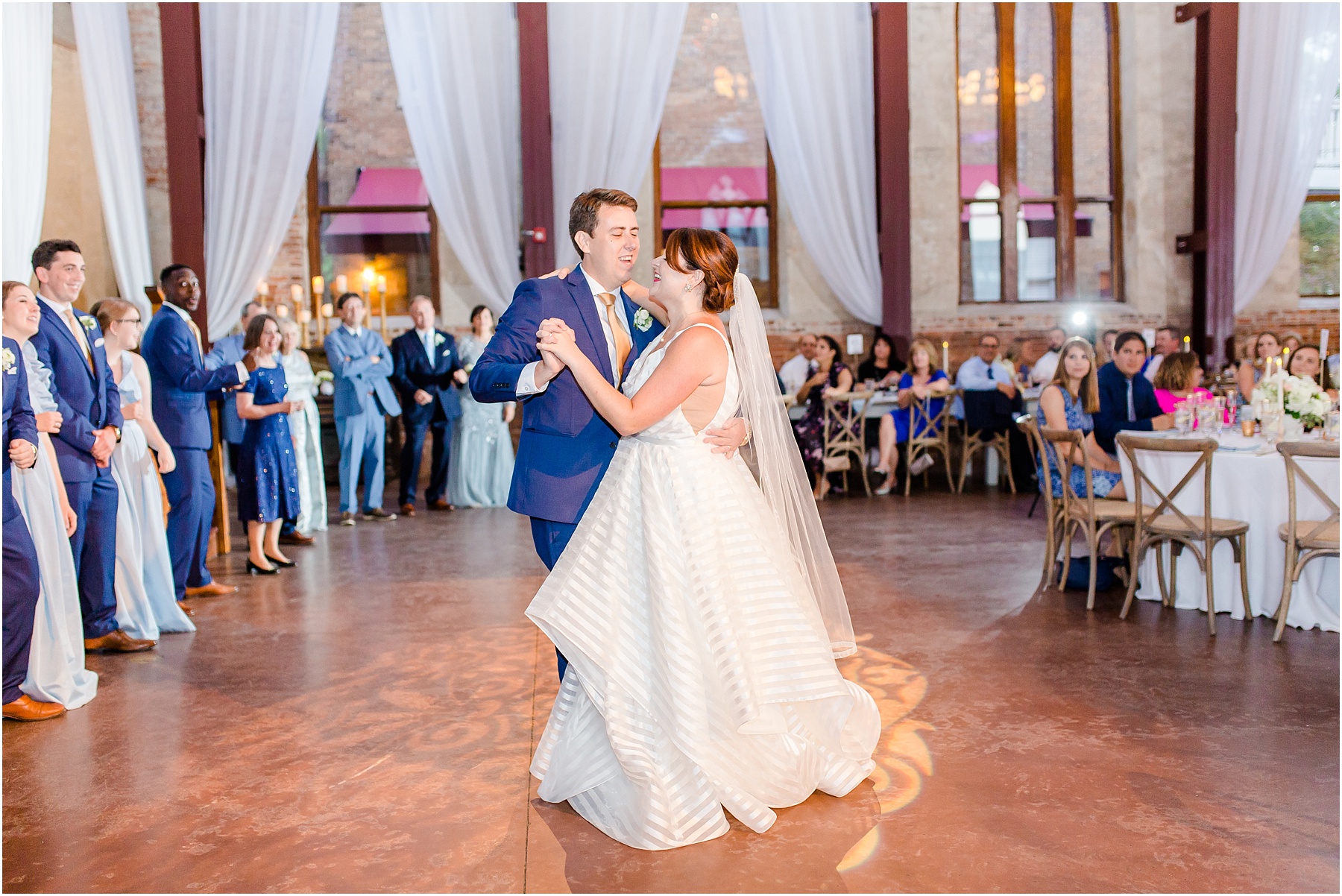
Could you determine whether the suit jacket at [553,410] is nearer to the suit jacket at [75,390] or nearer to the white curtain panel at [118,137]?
the suit jacket at [75,390]

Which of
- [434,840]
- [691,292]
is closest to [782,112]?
[691,292]

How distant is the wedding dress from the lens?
97.6 inches

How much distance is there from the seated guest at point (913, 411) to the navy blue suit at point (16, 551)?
6320 mm

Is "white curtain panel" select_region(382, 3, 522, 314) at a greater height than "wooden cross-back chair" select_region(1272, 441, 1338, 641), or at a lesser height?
greater

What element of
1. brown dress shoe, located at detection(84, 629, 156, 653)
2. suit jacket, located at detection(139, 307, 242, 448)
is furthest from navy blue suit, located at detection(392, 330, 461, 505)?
brown dress shoe, located at detection(84, 629, 156, 653)

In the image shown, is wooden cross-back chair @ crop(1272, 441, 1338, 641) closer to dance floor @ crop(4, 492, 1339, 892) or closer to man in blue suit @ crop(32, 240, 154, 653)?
dance floor @ crop(4, 492, 1339, 892)

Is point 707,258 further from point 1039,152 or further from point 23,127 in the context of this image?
point 1039,152

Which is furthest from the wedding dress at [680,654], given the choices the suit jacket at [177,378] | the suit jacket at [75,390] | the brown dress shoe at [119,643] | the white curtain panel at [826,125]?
the white curtain panel at [826,125]

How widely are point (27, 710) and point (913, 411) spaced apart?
6.62m

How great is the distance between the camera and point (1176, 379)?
574 cm

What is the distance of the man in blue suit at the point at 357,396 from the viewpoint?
7191 millimetres

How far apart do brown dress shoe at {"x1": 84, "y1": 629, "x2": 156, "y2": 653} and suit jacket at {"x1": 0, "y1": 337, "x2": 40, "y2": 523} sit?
1.09 metres

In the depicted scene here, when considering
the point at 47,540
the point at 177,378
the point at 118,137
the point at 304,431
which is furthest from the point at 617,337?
the point at 118,137

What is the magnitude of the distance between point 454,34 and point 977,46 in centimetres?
486
